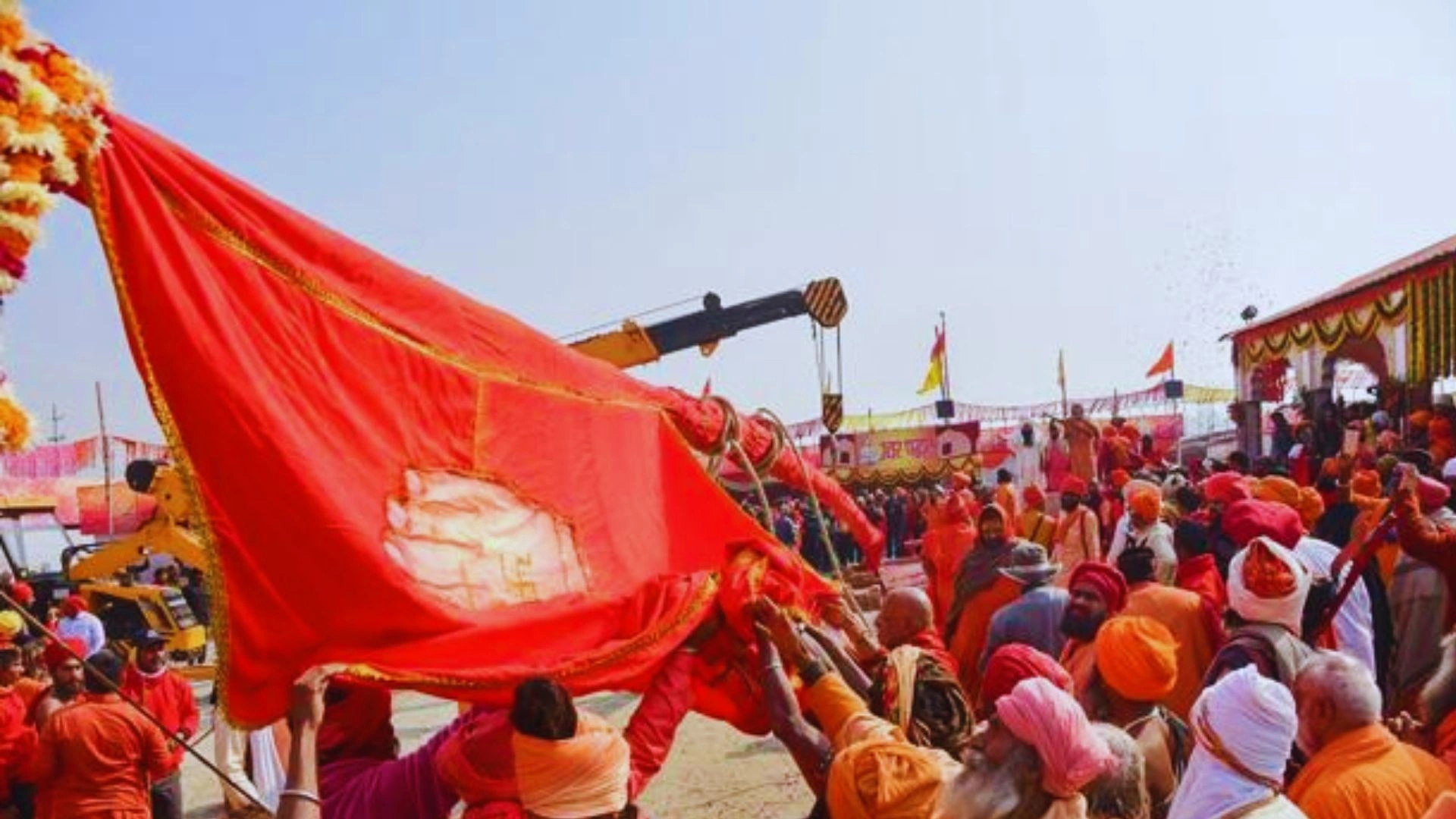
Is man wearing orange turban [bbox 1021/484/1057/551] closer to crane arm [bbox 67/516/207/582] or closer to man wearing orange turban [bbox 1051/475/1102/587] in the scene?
man wearing orange turban [bbox 1051/475/1102/587]

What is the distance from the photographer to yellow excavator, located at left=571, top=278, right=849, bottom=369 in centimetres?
1577

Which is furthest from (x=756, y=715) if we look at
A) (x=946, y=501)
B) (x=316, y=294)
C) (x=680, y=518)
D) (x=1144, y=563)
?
(x=946, y=501)

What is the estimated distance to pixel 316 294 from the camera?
12.0ft

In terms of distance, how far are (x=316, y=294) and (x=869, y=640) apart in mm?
2130

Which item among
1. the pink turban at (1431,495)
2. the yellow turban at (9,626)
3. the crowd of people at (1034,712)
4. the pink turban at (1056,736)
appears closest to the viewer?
the pink turban at (1056,736)

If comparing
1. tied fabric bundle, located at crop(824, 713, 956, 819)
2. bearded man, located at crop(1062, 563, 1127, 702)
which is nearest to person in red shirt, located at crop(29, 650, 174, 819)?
bearded man, located at crop(1062, 563, 1127, 702)

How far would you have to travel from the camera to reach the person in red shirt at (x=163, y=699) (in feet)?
23.2

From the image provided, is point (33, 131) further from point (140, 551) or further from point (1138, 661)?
point (140, 551)

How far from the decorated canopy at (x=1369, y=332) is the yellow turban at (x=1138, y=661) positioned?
1232 cm

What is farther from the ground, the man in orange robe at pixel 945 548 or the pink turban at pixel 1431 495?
the pink turban at pixel 1431 495

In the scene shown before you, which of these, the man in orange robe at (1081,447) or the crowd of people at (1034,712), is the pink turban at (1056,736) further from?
the man in orange robe at (1081,447)

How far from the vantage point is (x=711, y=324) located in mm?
16422

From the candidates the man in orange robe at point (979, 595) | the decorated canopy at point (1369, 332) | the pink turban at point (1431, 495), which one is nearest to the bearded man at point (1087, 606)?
the man in orange robe at point (979, 595)

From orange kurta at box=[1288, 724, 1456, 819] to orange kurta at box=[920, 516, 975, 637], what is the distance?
632 cm
